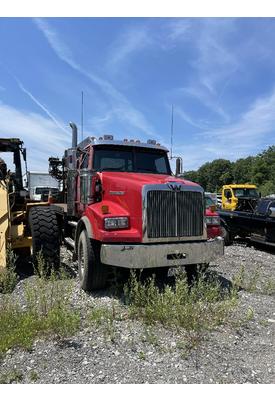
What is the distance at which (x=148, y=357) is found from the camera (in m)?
4.07

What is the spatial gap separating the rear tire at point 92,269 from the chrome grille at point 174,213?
0.96 m

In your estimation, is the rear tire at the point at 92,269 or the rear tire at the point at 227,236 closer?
the rear tire at the point at 92,269

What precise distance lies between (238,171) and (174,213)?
106 meters

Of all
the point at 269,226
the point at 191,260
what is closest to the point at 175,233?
the point at 191,260

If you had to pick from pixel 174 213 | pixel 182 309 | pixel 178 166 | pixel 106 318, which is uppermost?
pixel 178 166

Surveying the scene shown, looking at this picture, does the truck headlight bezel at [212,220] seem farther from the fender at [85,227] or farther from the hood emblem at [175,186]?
the fender at [85,227]

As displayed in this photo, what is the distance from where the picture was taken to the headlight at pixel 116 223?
5.77 metres

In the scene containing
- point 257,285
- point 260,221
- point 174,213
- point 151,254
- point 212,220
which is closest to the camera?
point 151,254

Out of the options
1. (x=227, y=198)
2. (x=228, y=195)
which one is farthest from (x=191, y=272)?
(x=228, y=195)

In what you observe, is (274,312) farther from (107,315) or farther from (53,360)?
(53,360)

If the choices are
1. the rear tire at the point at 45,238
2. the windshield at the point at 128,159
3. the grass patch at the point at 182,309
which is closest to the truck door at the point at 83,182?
the windshield at the point at 128,159

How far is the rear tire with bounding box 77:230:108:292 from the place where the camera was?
19.9 feet

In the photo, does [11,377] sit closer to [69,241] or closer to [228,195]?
[69,241]

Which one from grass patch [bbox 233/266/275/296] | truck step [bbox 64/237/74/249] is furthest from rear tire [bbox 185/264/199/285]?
truck step [bbox 64/237/74/249]
